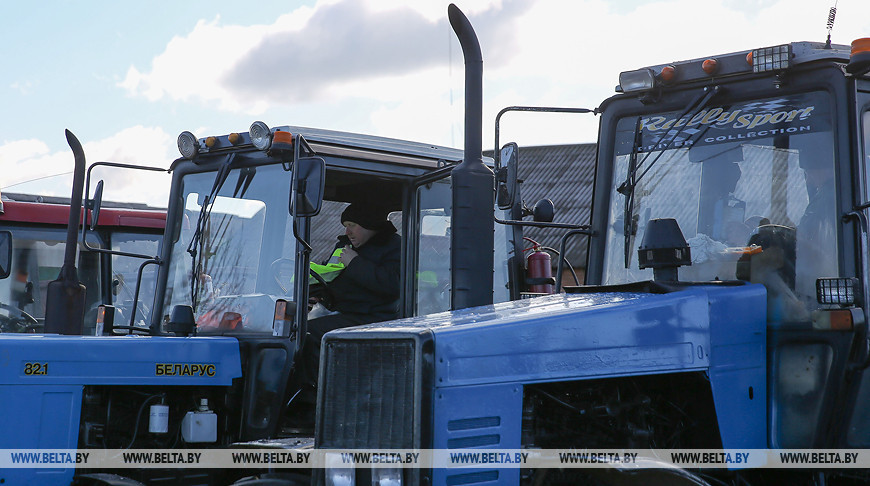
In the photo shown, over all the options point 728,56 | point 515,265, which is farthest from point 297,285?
point 728,56

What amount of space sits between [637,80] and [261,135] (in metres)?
2.09

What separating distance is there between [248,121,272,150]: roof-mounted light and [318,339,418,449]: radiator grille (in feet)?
6.97

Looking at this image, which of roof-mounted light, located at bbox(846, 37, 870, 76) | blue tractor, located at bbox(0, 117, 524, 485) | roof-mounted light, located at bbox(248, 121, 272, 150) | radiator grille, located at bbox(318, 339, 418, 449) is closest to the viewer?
radiator grille, located at bbox(318, 339, 418, 449)

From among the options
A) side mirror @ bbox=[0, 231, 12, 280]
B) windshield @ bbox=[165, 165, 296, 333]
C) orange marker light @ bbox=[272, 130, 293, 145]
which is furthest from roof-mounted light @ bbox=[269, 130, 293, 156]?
side mirror @ bbox=[0, 231, 12, 280]

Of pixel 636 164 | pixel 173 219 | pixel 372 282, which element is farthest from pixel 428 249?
pixel 636 164

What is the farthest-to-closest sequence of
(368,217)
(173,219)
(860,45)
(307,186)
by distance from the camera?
(368,217) < (173,219) < (307,186) < (860,45)

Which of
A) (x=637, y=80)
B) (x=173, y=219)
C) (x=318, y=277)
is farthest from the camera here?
(x=173, y=219)

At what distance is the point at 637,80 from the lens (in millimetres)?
4652

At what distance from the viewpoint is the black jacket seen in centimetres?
587

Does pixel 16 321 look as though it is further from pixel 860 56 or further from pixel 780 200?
pixel 860 56

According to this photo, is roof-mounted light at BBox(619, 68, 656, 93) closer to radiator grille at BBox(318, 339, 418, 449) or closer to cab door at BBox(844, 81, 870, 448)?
cab door at BBox(844, 81, 870, 448)

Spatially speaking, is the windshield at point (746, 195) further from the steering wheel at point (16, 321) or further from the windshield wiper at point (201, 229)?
the steering wheel at point (16, 321)

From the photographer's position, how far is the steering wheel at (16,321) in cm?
859

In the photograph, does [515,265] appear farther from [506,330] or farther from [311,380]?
[506,330]
